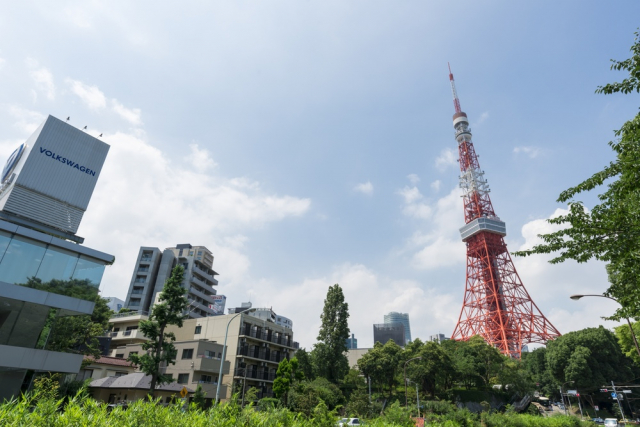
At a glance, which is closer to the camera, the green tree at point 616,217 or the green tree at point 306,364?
the green tree at point 616,217

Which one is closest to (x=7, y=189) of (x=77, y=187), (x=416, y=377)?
(x=77, y=187)

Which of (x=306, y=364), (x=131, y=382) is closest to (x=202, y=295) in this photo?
(x=306, y=364)

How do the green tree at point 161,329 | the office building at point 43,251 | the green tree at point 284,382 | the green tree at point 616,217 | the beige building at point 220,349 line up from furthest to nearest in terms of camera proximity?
the beige building at point 220,349 < the green tree at point 284,382 < the green tree at point 161,329 < the office building at point 43,251 < the green tree at point 616,217

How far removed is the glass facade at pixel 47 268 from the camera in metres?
18.5

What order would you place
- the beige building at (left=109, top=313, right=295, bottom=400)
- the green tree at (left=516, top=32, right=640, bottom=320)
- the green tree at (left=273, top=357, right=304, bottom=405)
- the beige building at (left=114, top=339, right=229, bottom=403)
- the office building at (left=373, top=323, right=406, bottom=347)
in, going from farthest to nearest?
the office building at (left=373, top=323, right=406, bottom=347), the beige building at (left=109, top=313, right=295, bottom=400), the beige building at (left=114, top=339, right=229, bottom=403), the green tree at (left=273, top=357, right=304, bottom=405), the green tree at (left=516, top=32, right=640, bottom=320)

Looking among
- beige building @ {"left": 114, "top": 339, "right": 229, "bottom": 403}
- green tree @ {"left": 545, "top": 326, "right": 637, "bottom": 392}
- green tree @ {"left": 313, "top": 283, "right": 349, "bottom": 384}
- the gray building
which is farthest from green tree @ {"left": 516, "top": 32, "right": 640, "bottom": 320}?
the gray building

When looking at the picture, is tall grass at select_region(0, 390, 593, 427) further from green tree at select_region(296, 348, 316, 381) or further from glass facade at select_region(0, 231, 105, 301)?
green tree at select_region(296, 348, 316, 381)

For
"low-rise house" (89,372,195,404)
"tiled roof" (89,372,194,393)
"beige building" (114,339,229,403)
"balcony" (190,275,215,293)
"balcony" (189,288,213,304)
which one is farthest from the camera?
"balcony" (190,275,215,293)

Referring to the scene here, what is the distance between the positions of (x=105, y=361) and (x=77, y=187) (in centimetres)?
1926

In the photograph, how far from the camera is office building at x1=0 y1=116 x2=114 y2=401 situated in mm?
18562

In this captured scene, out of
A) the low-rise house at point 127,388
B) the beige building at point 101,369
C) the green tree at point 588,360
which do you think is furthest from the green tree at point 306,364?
the green tree at point 588,360

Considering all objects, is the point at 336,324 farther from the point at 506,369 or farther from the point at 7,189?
the point at 7,189

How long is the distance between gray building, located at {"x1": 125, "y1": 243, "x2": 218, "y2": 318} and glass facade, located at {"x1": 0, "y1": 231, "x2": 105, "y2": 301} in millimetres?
43351

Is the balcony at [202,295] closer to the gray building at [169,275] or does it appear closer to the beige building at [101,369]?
the gray building at [169,275]
